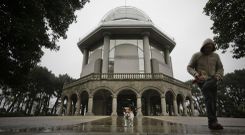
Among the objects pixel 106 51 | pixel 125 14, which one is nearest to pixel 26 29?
pixel 106 51

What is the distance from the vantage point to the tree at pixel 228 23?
35.0ft

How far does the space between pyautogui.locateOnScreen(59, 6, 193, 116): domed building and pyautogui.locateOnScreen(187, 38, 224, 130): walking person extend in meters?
15.5

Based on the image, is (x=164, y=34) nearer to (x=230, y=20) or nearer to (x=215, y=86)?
(x=230, y=20)

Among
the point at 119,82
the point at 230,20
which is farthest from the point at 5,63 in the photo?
the point at 230,20

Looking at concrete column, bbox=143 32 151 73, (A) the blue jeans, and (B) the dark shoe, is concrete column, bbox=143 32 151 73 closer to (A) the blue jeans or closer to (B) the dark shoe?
(A) the blue jeans

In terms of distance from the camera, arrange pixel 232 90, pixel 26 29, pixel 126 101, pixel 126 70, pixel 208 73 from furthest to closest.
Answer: pixel 232 90, pixel 126 70, pixel 126 101, pixel 26 29, pixel 208 73

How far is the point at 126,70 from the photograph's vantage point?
81.7 feet

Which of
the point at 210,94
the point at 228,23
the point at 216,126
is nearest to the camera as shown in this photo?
the point at 216,126

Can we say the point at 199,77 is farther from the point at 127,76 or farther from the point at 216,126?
the point at 127,76

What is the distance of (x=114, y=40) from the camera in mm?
26797

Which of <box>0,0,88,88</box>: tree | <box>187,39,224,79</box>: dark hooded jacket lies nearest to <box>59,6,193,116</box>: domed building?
<box>0,0,88,88</box>: tree

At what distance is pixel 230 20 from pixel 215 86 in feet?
31.4

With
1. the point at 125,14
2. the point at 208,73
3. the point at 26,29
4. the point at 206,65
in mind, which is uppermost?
the point at 125,14

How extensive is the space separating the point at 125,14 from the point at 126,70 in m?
9.90
